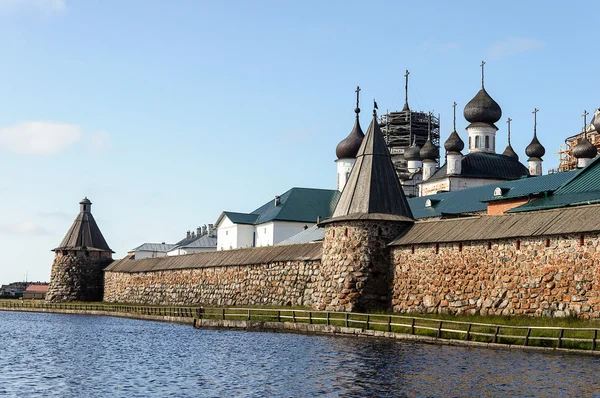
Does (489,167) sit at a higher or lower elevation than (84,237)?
higher

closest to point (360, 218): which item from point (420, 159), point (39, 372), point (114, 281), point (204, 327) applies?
point (204, 327)

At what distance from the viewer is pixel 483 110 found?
68.0m

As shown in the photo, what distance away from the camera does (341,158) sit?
235ft

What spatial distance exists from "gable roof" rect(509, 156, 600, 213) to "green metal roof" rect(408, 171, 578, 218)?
375 cm

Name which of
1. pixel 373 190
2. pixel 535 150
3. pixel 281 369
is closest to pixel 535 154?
pixel 535 150

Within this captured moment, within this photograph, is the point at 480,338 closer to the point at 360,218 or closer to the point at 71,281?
the point at 360,218

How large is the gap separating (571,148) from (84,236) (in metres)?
41.9

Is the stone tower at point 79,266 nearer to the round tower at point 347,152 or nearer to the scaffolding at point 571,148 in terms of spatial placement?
the round tower at point 347,152

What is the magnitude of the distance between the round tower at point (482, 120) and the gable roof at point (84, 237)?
26773mm

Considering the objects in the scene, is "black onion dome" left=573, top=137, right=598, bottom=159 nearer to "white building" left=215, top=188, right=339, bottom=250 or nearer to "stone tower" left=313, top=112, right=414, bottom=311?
"white building" left=215, top=188, right=339, bottom=250

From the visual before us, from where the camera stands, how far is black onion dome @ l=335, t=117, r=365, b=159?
69125 millimetres

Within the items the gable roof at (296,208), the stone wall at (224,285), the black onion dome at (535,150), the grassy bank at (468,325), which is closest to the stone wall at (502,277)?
the grassy bank at (468,325)

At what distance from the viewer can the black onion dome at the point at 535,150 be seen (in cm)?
7144

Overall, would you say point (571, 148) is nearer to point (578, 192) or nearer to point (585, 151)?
point (585, 151)
